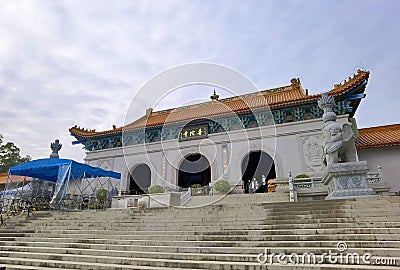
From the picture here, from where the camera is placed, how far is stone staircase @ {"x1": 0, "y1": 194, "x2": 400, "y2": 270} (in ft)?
11.8

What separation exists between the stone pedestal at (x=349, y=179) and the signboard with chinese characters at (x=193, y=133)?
699 centimetres

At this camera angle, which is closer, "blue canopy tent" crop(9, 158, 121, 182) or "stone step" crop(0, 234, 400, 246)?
"stone step" crop(0, 234, 400, 246)

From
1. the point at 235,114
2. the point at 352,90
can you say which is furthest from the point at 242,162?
the point at 352,90

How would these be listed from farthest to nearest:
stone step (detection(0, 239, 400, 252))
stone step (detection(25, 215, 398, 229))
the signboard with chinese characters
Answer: the signboard with chinese characters
stone step (detection(25, 215, 398, 229))
stone step (detection(0, 239, 400, 252))

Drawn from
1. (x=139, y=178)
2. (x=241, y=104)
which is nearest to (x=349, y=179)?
(x=241, y=104)

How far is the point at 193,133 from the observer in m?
12.8

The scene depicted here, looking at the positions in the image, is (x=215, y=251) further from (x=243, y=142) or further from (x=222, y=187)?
(x=243, y=142)

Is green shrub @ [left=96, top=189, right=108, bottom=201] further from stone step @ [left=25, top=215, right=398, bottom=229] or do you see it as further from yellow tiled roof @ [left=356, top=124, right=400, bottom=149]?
yellow tiled roof @ [left=356, top=124, right=400, bottom=149]

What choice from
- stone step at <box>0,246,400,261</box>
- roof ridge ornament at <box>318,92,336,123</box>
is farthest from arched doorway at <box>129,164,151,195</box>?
roof ridge ornament at <box>318,92,336,123</box>

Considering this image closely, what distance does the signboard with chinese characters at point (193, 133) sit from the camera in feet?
41.4

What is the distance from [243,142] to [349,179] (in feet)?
19.4

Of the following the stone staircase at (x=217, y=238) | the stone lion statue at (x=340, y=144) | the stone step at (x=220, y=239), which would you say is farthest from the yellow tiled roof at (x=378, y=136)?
the stone step at (x=220, y=239)

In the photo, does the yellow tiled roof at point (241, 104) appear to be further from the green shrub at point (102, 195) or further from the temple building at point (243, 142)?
the green shrub at point (102, 195)

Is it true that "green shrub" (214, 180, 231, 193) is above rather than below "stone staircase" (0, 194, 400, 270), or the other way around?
above
